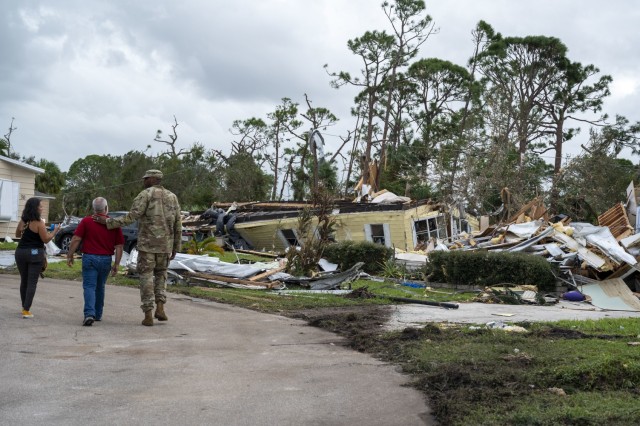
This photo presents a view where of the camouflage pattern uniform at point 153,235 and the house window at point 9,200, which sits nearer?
the camouflage pattern uniform at point 153,235

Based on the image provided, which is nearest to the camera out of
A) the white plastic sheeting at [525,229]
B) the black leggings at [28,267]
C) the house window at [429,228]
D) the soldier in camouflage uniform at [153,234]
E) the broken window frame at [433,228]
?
the soldier in camouflage uniform at [153,234]

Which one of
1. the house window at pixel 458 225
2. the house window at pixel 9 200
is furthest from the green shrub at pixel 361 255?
the house window at pixel 9 200

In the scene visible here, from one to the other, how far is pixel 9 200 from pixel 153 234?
20.2 m

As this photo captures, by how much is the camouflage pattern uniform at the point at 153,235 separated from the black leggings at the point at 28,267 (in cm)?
107

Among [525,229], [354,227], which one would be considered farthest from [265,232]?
[525,229]

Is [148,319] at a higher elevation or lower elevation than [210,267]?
lower

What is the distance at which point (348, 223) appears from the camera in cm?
3022

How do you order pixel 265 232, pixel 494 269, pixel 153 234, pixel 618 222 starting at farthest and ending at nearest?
pixel 265 232 < pixel 618 222 < pixel 494 269 < pixel 153 234

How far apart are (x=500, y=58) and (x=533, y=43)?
2.05 metres

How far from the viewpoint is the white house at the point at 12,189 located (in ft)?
90.2

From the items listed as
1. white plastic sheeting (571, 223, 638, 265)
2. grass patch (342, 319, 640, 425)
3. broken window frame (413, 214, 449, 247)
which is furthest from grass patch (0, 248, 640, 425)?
broken window frame (413, 214, 449, 247)

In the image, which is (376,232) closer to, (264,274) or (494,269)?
(494,269)

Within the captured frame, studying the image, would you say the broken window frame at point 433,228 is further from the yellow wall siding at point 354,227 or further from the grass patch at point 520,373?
the grass patch at point 520,373

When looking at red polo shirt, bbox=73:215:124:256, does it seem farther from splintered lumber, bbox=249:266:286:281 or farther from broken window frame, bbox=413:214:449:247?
broken window frame, bbox=413:214:449:247
